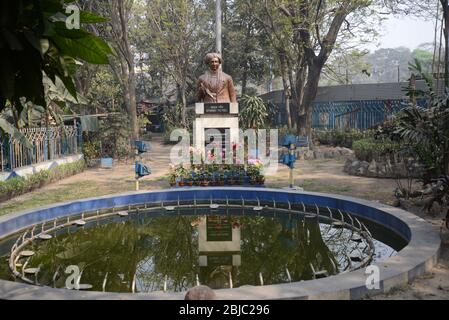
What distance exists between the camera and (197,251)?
8.32 m

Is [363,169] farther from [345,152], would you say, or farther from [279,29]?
[279,29]

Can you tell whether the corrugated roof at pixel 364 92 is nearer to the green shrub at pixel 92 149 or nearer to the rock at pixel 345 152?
the rock at pixel 345 152

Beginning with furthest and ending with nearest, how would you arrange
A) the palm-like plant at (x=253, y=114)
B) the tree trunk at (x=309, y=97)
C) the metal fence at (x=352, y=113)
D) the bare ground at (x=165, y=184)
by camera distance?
the palm-like plant at (x=253, y=114), the metal fence at (x=352, y=113), the tree trunk at (x=309, y=97), the bare ground at (x=165, y=184)

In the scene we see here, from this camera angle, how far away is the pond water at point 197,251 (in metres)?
6.88

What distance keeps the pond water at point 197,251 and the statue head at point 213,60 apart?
6.59 meters

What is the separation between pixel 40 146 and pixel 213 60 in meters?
6.81

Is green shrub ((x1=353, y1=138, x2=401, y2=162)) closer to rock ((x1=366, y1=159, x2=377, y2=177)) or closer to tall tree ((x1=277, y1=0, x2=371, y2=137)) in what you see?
rock ((x1=366, y1=159, x2=377, y2=177))

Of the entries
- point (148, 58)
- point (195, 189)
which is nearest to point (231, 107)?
point (195, 189)

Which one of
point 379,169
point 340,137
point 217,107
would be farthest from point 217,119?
point 340,137

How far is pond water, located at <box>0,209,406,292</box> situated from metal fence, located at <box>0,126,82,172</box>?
3749mm

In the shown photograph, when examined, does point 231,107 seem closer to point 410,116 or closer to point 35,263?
point 410,116

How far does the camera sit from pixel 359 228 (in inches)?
368

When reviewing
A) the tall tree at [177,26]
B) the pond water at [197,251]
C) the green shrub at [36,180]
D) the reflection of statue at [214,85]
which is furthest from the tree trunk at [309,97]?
the pond water at [197,251]
